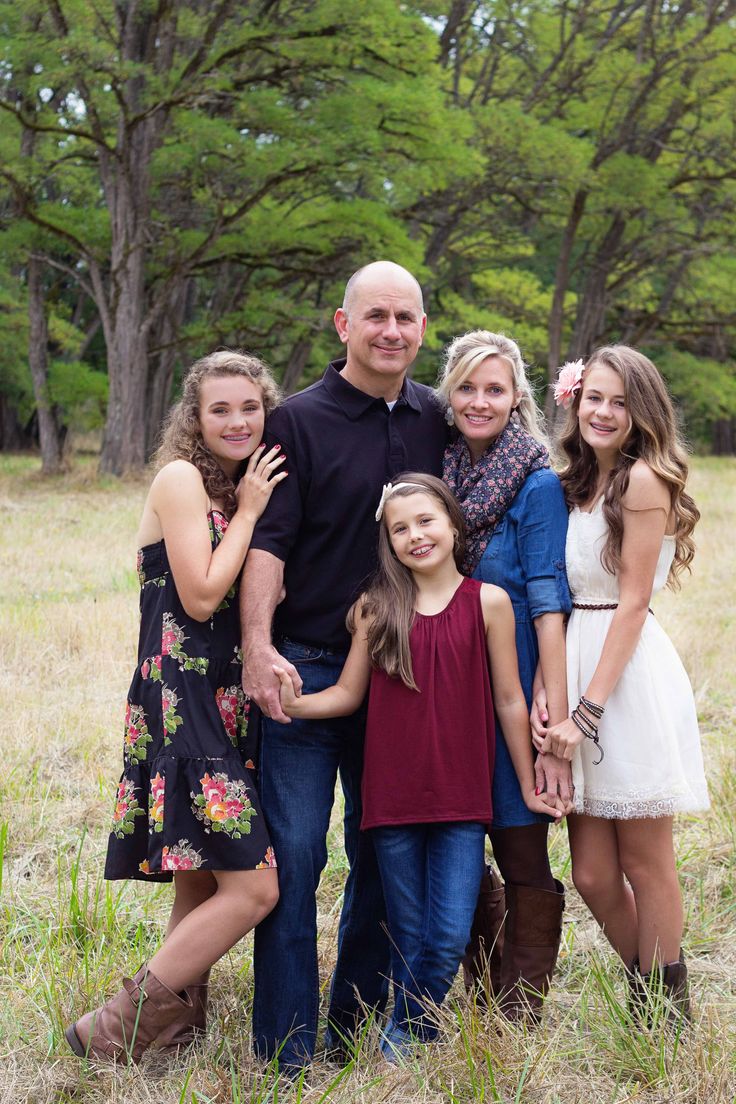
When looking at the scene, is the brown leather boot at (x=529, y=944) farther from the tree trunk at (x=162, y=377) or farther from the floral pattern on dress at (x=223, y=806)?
the tree trunk at (x=162, y=377)

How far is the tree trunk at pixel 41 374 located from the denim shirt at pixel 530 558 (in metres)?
18.1

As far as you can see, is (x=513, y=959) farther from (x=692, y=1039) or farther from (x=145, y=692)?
(x=145, y=692)

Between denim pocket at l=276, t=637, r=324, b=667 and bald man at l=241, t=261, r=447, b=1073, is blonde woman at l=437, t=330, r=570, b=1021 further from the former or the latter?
denim pocket at l=276, t=637, r=324, b=667

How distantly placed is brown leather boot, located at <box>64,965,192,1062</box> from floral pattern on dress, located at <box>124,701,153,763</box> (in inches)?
23.3

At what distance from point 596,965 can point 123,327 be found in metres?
17.0

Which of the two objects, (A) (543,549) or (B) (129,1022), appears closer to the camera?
(B) (129,1022)

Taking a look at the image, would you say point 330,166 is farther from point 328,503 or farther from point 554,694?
point 554,694

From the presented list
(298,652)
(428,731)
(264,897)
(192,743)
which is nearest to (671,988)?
(428,731)

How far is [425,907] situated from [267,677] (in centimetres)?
79

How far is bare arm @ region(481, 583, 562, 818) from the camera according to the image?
322cm

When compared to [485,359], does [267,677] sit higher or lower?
lower

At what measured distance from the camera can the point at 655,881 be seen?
10.9ft

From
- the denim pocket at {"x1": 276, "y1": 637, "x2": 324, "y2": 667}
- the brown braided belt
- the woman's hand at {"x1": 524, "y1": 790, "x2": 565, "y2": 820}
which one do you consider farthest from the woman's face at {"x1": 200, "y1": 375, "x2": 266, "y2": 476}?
the woman's hand at {"x1": 524, "y1": 790, "x2": 565, "y2": 820}

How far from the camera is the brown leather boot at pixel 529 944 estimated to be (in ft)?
10.7
